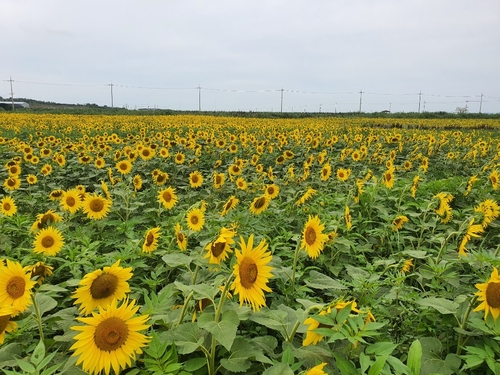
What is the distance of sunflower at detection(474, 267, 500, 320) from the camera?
1270mm

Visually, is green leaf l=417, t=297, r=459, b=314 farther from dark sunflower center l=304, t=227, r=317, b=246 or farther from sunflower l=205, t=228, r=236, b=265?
sunflower l=205, t=228, r=236, b=265

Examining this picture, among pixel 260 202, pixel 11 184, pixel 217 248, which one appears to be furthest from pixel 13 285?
pixel 11 184

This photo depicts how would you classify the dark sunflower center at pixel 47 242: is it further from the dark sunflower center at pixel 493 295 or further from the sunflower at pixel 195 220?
the dark sunflower center at pixel 493 295

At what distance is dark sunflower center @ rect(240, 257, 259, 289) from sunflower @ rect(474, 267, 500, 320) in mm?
721

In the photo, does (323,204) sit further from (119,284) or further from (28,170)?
(28,170)

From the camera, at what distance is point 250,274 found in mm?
1261

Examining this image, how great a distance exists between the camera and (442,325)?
1652 millimetres

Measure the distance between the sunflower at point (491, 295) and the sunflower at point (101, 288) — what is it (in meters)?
1.18

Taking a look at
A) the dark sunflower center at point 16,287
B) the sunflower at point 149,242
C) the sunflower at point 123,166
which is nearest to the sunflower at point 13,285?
the dark sunflower center at point 16,287

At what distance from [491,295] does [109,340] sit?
1.20m

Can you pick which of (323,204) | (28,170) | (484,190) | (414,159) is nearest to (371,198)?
(323,204)

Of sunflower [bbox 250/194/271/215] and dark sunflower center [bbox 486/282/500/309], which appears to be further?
sunflower [bbox 250/194/271/215]

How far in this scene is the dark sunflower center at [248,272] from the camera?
125cm

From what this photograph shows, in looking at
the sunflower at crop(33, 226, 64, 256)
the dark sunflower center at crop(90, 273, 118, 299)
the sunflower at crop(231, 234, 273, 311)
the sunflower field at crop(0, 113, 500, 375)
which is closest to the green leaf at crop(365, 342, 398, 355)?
the sunflower field at crop(0, 113, 500, 375)
